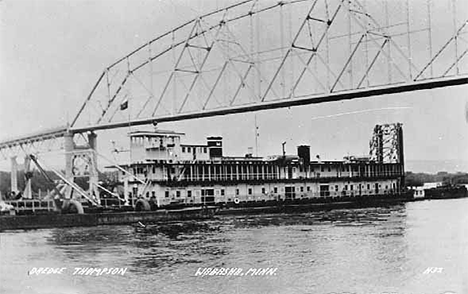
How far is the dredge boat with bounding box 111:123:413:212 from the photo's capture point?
3134 cm

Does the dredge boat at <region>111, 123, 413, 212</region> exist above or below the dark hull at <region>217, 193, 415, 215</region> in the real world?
above

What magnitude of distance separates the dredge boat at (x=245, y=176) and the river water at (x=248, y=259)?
5991 millimetres

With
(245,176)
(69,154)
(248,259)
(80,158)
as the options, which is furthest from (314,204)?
(248,259)

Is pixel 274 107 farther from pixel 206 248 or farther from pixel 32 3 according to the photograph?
pixel 32 3

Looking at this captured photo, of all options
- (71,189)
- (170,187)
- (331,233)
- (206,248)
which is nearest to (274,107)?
(331,233)

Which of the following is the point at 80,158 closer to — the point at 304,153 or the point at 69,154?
the point at 69,154

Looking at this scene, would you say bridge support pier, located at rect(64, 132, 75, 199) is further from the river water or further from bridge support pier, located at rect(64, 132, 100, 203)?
the river water

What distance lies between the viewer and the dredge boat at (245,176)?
103 feet

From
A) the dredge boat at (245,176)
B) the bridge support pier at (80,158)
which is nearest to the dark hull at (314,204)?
the dredge boat at (245,176)

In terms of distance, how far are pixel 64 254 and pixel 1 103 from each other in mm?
4134

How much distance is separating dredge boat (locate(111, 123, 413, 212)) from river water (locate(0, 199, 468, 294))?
5991 mm

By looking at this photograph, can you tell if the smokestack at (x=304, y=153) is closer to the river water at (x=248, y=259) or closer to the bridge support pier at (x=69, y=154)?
the river water at (x=248, y=259)

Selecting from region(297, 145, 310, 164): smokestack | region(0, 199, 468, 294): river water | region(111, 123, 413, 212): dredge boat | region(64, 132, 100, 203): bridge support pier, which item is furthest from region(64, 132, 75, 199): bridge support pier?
region(297, 145, 310, 164): smokestack

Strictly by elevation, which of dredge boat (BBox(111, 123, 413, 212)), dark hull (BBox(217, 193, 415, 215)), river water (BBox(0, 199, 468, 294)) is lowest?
river water (BBox(0, 199, 468, 294))
